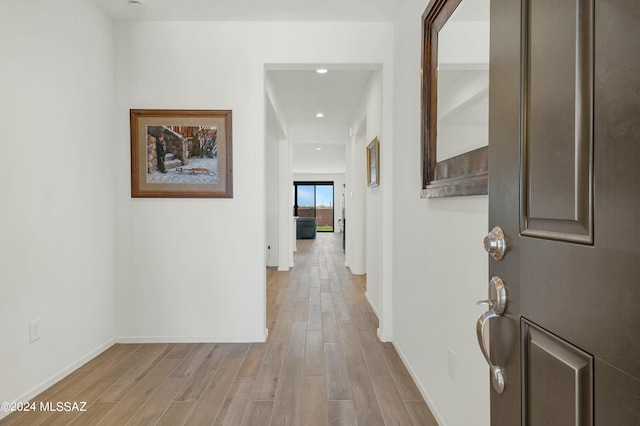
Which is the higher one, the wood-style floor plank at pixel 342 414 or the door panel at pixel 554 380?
the door panel at pixel 554 380

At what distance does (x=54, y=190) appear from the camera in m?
2.34

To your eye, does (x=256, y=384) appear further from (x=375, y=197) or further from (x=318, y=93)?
(x=318, y=93)

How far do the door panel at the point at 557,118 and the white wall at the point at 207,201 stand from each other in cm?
249

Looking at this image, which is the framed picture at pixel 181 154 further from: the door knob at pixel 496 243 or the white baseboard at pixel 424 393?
the door knob at pixel 496 243

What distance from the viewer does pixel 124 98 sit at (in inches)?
119

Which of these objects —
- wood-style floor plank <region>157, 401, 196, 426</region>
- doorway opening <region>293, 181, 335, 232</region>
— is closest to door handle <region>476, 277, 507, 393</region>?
wood-style floor plank <region>157, 401, 196, 426</region>

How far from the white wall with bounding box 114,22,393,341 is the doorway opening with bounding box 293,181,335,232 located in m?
13.0

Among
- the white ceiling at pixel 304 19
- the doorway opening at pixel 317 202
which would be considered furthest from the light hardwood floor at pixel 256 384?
the doorway opening at pixel 317 202

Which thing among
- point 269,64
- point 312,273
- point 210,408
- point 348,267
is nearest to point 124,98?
point 269,64

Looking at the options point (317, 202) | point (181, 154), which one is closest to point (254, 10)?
point (181, 154)

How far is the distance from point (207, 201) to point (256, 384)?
1.50 meters

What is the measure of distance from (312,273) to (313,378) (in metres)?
3.68

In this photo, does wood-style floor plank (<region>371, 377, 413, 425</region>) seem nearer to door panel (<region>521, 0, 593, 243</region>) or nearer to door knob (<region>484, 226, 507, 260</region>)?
door knob (<region>484, 226, 507, 260</region>)

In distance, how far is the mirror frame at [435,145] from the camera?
1543 mm
